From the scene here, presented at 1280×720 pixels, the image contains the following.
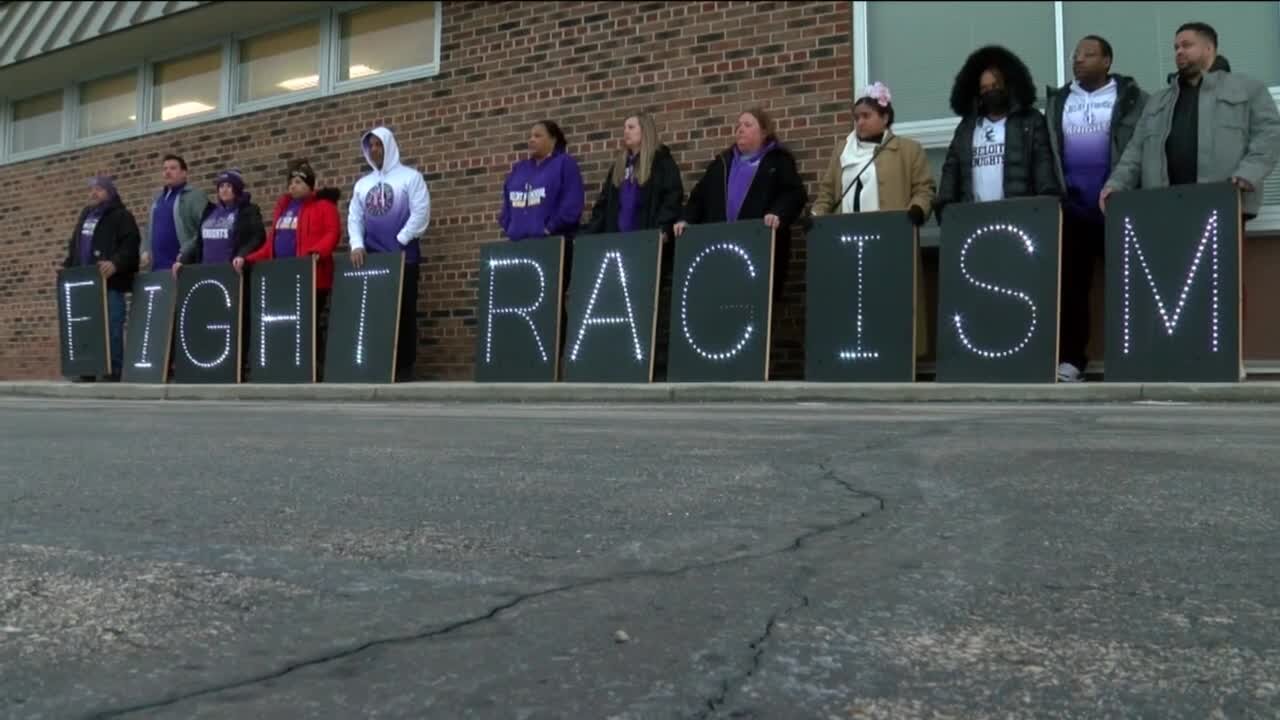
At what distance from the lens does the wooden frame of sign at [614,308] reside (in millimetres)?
8062

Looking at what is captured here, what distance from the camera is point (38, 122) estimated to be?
15.4 meters

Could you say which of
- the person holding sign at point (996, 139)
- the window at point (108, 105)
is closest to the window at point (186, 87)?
the window at point (108, 105)

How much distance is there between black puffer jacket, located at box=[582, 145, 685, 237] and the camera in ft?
27.9

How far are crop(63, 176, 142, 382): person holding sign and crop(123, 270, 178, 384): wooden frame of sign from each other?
1.19 feet

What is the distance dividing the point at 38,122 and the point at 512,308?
981 centimetres

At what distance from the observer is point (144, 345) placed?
34.7 feet

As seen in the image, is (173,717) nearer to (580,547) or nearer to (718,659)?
(718,659)

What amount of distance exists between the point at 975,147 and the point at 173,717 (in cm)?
695

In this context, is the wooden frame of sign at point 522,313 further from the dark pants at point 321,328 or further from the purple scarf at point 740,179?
the dark pants at point 321,328

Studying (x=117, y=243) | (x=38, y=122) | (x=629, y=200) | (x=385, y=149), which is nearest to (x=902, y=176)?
(x=629, y=200)

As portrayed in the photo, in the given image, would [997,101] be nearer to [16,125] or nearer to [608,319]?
[608,319]

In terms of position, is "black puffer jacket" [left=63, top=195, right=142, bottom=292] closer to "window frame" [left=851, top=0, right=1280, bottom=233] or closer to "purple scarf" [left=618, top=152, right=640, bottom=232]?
"purple scarf" [left=618, top=152, right=640, bottom=232]

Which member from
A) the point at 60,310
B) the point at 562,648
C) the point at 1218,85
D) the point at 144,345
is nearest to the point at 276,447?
the point at 562,648

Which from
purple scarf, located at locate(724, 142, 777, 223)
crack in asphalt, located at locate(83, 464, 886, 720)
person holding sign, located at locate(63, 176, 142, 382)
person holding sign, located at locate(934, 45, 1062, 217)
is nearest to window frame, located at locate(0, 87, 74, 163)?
person holding sign, located at locate(63, 176, 142, 382)
